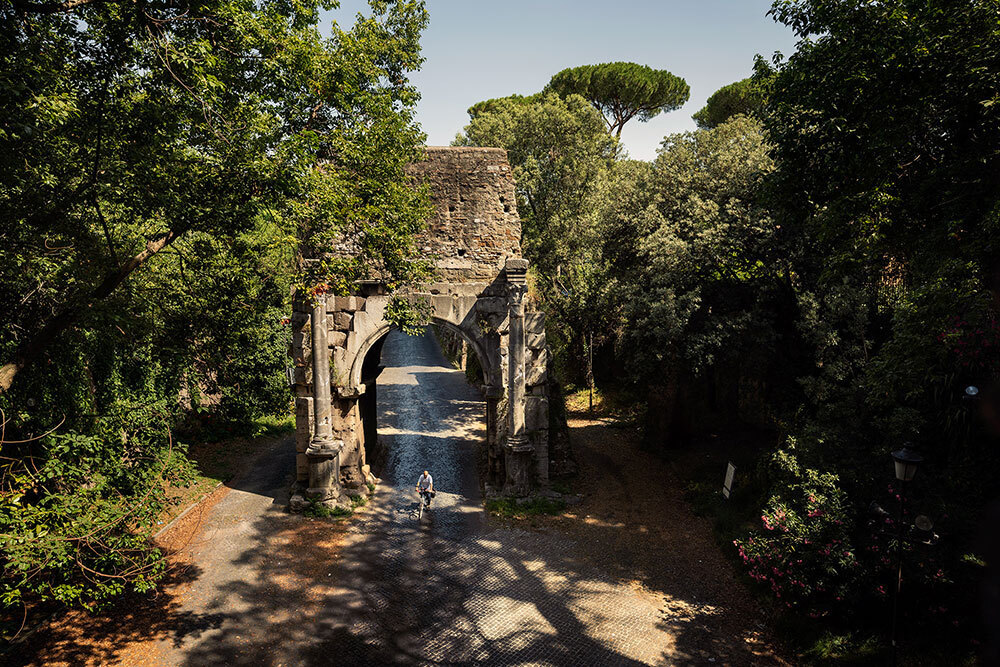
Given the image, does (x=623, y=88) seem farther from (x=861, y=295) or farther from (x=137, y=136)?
(x=137, y=136)

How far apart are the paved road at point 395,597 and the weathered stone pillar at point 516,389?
59.3 inches

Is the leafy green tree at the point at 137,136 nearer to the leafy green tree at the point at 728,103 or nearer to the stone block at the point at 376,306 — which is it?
the stone block at the point at 376,306

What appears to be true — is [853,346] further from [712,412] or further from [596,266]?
[596,266]

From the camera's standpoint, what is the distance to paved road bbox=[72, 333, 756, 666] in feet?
33.9

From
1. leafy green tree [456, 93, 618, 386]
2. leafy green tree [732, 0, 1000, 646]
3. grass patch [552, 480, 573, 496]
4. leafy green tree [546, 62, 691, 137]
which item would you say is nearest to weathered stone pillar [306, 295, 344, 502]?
grass patch [552, 480, 573, 496]

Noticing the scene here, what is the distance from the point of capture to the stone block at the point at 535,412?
16.3 meters

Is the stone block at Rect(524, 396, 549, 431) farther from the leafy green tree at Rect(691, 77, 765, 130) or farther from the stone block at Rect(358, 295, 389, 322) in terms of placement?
the leafy green tree at Rect(691, 77, 765, 130)

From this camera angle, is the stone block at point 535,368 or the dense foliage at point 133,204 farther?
the stone block at point 535,368

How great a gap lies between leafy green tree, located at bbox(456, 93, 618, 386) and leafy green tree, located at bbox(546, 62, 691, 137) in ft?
42.8

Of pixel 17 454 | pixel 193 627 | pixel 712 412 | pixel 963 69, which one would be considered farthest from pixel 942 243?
pixel 17 454

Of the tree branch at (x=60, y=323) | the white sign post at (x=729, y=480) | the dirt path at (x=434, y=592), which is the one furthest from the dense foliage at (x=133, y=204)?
the white sign post at (x=729, y=480)

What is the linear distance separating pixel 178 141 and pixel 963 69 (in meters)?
13.3

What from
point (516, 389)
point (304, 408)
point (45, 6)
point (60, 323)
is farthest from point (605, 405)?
point (45, 6)

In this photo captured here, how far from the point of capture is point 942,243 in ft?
31.5
